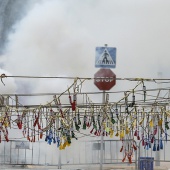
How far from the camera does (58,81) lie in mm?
20078

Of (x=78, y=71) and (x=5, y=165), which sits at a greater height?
(x=78, y=71)

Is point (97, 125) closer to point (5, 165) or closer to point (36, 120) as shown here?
point (36, 120)

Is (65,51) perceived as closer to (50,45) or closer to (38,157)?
(50,45)

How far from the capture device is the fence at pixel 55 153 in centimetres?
1598

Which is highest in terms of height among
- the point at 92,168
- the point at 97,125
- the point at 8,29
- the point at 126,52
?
the point at 8,29

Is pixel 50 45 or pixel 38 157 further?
pixel 50 45

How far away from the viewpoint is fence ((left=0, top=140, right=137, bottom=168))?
16.0m

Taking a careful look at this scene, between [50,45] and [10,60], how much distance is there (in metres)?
2.24

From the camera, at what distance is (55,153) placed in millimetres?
16719

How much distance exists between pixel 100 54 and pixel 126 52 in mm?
9437

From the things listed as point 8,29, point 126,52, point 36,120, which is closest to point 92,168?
point 36,120

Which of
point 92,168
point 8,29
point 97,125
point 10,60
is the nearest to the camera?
point 97,125

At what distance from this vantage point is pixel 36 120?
12.0m

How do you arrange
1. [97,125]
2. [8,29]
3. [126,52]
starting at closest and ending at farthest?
[97,125] → [126,52] → [8,29]
